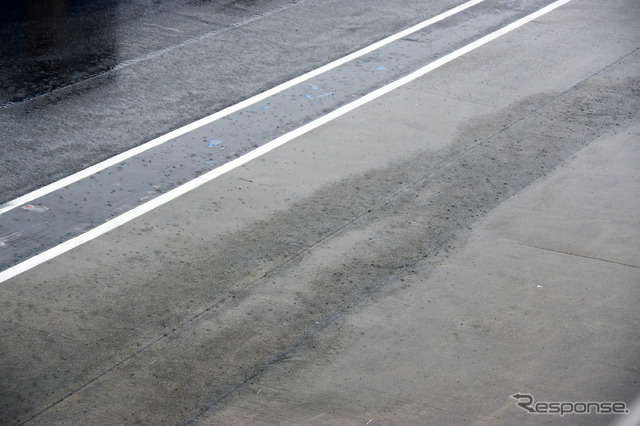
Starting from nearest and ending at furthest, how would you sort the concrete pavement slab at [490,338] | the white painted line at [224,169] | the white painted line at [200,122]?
the concrete pavement slab at [490,338] < the white painted line at [224,169] < the white painted line at [200,122]

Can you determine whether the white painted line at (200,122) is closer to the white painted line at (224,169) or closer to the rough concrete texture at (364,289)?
the white painted line at (224,169)

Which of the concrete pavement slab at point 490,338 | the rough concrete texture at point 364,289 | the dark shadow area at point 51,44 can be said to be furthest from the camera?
the dark shadow area at point 51,44

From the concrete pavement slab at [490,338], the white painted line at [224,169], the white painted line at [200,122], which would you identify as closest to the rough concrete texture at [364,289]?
the concrete pavement slab at [490,338]

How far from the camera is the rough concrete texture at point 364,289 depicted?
19.7ft

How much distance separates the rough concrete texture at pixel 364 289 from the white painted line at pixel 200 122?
1.19m

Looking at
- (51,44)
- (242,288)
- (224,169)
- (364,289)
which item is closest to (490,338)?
(364,289)

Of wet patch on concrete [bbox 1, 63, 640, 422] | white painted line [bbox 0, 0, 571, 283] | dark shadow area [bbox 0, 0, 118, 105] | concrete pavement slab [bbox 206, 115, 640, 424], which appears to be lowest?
concrete pavement slab [bbox 206, 115, 640, 424]

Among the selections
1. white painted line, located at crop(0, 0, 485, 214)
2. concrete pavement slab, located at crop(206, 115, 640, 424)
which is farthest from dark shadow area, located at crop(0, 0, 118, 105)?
concrete pavement slab, located at crop(206, 115, 640, 424)

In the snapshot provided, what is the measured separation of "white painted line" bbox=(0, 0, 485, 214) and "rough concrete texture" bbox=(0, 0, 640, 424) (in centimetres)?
119

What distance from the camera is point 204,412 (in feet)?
19.0

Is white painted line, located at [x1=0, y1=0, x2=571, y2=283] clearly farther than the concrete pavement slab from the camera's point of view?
Yes

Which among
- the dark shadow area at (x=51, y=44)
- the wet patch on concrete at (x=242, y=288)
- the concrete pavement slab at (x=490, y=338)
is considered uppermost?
the dark shadow area at (x=51, y=44)

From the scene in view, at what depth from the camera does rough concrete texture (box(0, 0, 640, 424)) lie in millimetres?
6004

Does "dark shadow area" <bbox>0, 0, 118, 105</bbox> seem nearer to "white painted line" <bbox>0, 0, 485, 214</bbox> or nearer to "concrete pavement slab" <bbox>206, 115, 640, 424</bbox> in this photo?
"white painted line" <bbox>0, 0, 485, 214</bbox>
